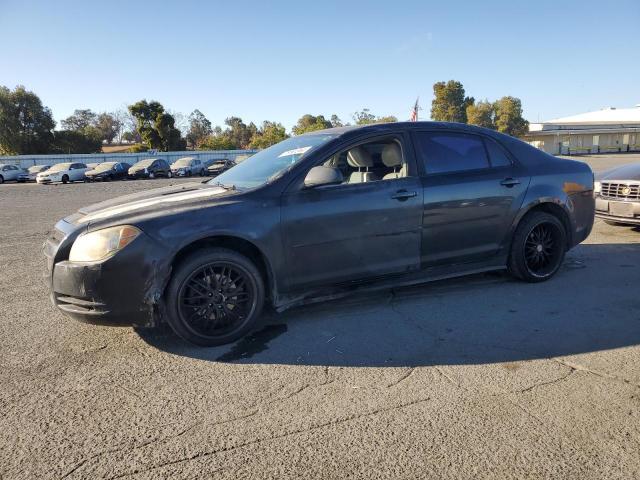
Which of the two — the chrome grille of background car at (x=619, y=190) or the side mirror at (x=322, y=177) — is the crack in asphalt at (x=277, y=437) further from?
the chrome grille of background car at (x=619, y=190)

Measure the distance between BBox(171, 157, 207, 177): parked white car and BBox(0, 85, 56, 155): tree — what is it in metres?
30.2

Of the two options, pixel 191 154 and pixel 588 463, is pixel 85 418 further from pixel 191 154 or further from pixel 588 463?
pixel 191 154

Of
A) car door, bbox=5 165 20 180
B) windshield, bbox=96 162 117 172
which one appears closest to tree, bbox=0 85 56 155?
car door, bbox=5 165 20 180

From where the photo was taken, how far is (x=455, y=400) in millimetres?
2676

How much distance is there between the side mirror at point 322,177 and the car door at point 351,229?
0.07m

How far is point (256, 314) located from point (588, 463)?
7.70 ft

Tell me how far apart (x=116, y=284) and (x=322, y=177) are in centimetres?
174

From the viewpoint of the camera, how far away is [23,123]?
56.1 meters

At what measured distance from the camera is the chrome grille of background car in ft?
22.8

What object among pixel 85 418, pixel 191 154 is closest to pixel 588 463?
pixel 85 418

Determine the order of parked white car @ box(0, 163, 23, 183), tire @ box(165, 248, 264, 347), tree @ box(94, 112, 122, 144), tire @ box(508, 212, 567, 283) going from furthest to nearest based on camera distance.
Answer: tree @ box(94, 112, 122, 144)
parked white car @ box(0, 163, 23, 183)
tire @ box(508, 212, 567, 283)
tire @ box(165, 248, 264, 347)

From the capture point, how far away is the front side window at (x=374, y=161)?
13.6 feet

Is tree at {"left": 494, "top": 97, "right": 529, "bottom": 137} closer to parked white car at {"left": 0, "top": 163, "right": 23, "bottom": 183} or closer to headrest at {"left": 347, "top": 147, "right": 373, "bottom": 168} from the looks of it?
parked white car at {"left": 0, "top": 163, "right": 23, "bottom": 183}

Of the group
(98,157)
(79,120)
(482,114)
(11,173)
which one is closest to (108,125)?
(79,120)
